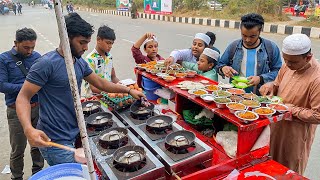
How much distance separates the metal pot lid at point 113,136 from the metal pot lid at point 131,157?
0.23 metres

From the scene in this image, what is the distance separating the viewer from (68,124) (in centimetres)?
211

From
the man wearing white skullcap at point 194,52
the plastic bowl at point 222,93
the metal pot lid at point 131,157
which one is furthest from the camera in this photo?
the man wearing white skullcap at point 194,52

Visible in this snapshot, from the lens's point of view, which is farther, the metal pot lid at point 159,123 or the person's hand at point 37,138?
the metal pot lid at point 159,123

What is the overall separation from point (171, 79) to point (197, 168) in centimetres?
117

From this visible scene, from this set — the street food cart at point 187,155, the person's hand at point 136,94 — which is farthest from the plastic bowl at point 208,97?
the person's hand at point 136,94

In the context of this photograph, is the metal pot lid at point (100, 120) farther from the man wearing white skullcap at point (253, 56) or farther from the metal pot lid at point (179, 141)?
the man wearing white skullcap at point (253, 56)

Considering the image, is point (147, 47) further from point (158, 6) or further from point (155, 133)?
point (158, 6)

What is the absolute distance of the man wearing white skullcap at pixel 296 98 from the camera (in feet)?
6.81

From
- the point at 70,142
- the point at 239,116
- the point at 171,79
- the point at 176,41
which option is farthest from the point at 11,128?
the point at 176,41

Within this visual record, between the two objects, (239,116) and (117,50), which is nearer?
(239,116)

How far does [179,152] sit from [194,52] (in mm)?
1967

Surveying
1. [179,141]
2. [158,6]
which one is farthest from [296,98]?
[158,6]

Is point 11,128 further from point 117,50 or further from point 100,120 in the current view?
point 117,50

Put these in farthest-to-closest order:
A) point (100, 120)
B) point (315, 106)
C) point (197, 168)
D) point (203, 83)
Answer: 1. point (203, 83)
2. point (100, 120)
3. point (315, 106)
4. point (197, 168)
